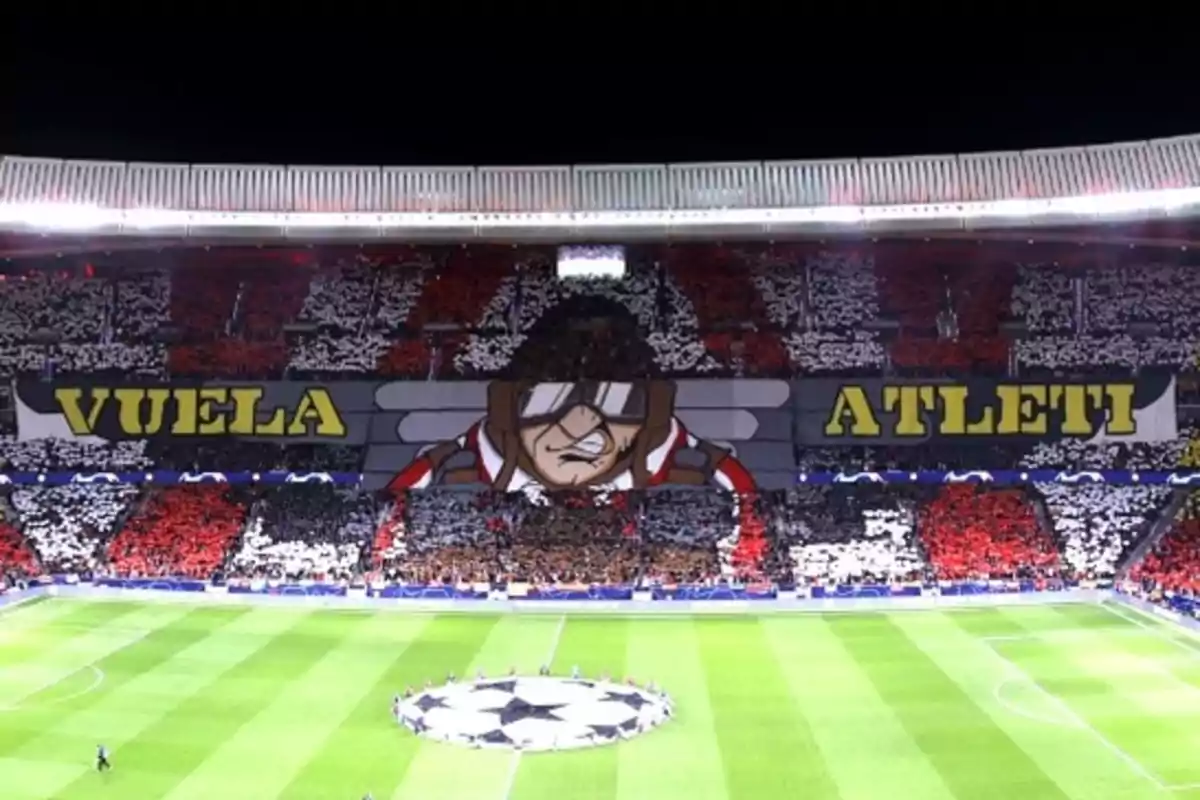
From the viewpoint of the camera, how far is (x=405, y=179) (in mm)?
45062

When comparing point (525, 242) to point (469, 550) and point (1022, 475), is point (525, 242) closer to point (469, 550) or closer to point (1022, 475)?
point (469, 550)

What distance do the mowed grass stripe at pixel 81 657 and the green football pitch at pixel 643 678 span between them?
0.11 meters

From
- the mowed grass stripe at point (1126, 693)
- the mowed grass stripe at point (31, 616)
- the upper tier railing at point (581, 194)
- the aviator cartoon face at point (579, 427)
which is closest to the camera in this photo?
the mowed grass stripe at point (1126, 693)

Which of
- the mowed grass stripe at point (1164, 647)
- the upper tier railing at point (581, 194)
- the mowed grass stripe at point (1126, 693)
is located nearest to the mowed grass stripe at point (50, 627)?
the upper tier railing at point (581, 194)

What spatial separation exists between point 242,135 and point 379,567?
16.6 m

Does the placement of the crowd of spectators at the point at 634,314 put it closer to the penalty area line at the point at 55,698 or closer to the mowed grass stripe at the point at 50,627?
the mowed grass stripe at the point at 50,627

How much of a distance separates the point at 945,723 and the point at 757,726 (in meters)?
4.23

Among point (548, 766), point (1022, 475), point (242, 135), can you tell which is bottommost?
point (548, 766)

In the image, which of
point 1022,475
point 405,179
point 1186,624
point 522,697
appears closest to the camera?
point 522,697

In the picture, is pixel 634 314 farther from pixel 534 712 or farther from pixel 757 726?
pixel 757 726

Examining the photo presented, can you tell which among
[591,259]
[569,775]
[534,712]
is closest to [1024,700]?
[534,712]

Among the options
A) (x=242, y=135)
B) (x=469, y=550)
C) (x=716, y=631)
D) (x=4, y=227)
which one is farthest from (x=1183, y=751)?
(x=4, y=227)

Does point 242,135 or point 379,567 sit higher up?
point 242,135

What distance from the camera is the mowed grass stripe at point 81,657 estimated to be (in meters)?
30.7
